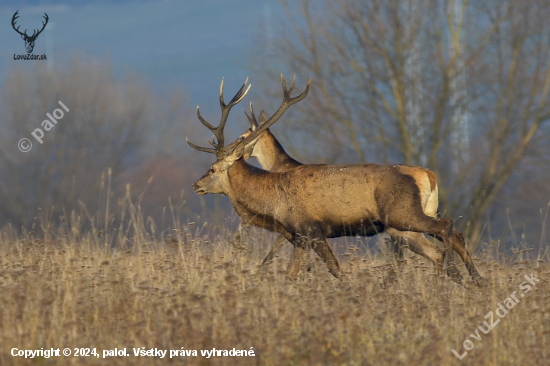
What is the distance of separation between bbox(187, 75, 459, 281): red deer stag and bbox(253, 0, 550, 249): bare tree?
7.19 metres

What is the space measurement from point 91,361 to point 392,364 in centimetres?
167

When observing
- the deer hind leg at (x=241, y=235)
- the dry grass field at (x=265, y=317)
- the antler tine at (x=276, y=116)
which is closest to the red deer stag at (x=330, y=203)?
the deer hind leg at (x=241, y=235)

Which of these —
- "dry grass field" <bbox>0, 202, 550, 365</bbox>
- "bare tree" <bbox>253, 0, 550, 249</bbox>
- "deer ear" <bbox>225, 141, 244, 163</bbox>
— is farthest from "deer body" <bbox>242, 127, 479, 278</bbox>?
"bare tree" <bbox>253, 0, 550, 249</bbox>

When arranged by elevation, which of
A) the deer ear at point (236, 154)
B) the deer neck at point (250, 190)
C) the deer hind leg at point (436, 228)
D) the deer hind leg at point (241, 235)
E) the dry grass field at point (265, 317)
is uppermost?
the deer ear at point (236, 154)

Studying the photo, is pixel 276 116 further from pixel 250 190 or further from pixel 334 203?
pixel 334 203

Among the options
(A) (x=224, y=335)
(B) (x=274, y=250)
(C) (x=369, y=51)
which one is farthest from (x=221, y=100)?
(C) (x=369, y=51)

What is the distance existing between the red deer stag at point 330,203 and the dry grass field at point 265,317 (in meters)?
0.94

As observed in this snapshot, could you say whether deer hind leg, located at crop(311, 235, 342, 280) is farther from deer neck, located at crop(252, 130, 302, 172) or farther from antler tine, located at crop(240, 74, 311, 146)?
deer neck, located at crop(252, 130, 302, 172)

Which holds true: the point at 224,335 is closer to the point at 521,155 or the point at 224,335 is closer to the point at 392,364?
the point at 392,364

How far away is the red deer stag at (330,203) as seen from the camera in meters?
7.42

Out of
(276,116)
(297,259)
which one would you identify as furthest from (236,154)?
(297,259)

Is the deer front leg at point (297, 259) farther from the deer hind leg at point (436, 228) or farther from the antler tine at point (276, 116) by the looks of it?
the antler tine at point (276, 116)

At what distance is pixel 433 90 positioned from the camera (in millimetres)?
15453

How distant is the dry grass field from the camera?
4230 mm
